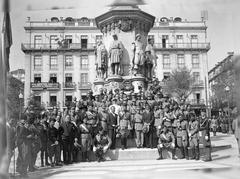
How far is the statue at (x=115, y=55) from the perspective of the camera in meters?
12.6

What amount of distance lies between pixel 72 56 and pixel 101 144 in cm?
3123

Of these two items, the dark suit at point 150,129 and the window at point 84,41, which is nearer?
the dark suit at point 150,129

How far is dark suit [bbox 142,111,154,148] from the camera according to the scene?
951cm

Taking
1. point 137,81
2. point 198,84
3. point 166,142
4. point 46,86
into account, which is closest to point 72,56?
point 46,86

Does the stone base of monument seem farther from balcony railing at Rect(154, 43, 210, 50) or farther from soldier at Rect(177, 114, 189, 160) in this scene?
balcony railing at Rect(154, 43, 210, 50)

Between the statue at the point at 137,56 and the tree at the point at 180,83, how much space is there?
1052 centimetres

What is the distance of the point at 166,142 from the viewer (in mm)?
8664

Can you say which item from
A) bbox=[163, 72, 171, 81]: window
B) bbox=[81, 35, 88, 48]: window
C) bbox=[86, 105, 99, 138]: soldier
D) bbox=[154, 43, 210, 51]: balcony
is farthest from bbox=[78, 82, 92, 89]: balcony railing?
bbox=[86, 105, 99, 138]: soldier

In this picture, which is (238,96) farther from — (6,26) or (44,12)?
(6,26)

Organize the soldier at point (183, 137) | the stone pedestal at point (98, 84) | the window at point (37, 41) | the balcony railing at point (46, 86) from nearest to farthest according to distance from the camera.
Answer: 1. the soldier at point (183, 137)
2. the stone pedestal at point (98, 84)
3. the window at point (37, 41)
4. the balcony railing at point (46, 86)

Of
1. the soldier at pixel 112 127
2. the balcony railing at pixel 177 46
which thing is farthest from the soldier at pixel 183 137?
the balcony railing at pixel 177 46

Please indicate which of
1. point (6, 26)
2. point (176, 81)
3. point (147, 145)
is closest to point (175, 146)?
point (147, 145)

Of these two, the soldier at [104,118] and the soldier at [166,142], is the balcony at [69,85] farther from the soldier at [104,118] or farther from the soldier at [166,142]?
the soldier at [166,142]

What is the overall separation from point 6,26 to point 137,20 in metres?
10.1
